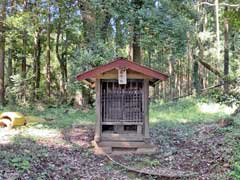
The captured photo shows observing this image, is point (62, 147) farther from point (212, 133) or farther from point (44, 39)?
point (44, 39)

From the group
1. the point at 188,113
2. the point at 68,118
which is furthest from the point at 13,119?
the point at 188,113

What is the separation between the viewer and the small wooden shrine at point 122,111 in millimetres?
7887

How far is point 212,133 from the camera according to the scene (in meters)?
9.06

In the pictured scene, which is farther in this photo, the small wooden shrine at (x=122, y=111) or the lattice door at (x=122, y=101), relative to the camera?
the lattice door at (x=122, y=101)

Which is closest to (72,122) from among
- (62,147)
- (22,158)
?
(62,147)

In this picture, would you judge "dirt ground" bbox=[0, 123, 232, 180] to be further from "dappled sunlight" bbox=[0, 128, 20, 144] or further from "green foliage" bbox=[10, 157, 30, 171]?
"dappled sunlight" bbox=[0, 128, 20, 144]

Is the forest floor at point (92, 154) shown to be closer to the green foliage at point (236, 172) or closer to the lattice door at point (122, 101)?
the green foliage at point (236, 172)

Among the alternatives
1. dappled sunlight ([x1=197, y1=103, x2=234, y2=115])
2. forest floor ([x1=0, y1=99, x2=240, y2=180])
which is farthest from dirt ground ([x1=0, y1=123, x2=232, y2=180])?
dappled sunlight ([x1=197, y1=103, x2=234, y2=115])

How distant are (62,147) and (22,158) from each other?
1732 mm

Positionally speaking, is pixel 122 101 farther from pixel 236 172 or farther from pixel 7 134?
pixel 7 134

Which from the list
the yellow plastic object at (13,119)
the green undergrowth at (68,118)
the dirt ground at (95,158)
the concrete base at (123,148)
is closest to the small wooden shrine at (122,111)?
the concrete base at (123,148)

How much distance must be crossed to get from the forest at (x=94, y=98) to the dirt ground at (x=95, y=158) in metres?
0.02

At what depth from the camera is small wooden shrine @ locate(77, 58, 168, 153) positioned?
25.9 feet

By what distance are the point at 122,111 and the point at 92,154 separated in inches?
50.1
